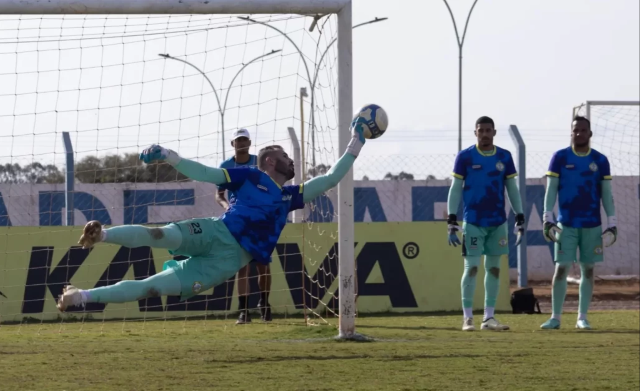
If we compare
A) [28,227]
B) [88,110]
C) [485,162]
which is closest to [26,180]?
[28,227]

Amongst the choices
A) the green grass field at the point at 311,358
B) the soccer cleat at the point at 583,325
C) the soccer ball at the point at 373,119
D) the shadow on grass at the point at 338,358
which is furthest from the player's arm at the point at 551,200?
the soccer ball at the point at 373,119

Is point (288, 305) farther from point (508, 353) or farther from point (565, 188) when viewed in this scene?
point (508, 353)

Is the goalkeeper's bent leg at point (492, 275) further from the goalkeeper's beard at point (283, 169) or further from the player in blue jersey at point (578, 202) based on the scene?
the goalkeeper's beard at point (283, 169)

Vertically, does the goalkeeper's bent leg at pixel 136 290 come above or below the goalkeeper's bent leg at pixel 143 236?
below

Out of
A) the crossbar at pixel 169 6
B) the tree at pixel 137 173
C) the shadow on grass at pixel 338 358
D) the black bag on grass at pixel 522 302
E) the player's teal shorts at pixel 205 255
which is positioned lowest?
the shadow on grass at pixel 338 358

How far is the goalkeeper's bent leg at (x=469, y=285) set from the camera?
11367 mm

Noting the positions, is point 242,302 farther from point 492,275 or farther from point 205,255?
point 205,255

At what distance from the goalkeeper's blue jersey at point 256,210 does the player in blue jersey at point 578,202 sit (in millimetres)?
4762

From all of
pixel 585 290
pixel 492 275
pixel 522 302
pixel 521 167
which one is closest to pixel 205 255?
pixel 492 275

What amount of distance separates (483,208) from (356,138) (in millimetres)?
3518

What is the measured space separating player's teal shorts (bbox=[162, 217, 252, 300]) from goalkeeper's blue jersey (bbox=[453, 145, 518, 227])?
176 inches

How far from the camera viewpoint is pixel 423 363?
8312 mm

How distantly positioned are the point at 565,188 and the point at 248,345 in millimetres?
4168

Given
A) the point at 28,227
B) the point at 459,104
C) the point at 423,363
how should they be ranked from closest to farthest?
the point at 423,363 < the point at 28,227 < the point at 459,104
